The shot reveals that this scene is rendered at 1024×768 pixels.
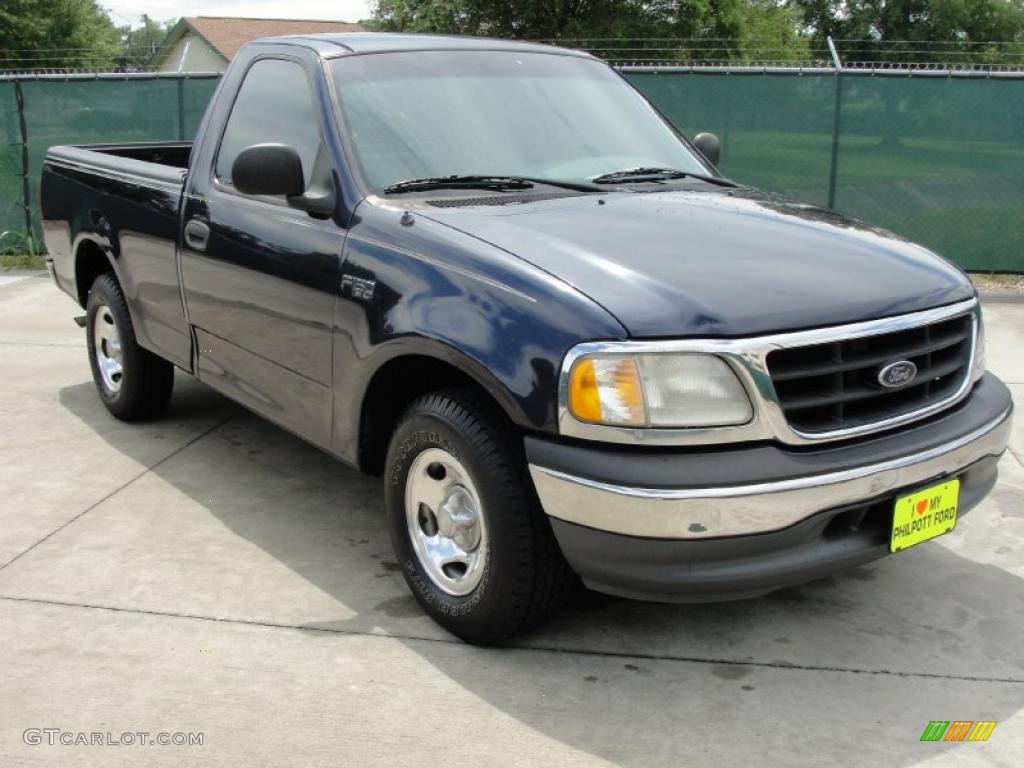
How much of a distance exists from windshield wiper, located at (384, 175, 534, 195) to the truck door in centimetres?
27

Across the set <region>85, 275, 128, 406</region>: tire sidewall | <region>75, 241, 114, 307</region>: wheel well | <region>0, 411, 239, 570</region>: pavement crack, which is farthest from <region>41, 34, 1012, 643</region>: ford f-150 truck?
<region>75, 241, 114, 307</region>: wheel well

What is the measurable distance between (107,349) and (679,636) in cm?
382

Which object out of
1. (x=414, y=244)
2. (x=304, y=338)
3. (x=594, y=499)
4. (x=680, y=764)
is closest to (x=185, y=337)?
(x=304, y=338)

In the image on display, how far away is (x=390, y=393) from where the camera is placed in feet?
13.4

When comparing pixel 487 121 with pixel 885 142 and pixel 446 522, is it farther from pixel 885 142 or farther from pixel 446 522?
pixel 885 142

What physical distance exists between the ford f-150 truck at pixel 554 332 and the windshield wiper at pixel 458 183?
1cm

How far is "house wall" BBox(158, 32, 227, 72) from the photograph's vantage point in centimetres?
5328

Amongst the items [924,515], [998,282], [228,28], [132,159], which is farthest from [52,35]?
[924,515]

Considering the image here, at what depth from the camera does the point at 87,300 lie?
6.45 meters

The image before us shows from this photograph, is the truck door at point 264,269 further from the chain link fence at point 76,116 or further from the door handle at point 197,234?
the chain link fence at point 76,116

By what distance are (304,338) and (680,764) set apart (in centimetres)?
205

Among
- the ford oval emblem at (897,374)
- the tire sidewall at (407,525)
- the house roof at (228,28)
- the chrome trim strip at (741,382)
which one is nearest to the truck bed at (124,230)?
the tire sidewall at (407,525)

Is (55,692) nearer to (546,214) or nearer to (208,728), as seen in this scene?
(208,728)

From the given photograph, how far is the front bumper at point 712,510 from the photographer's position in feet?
10.2
